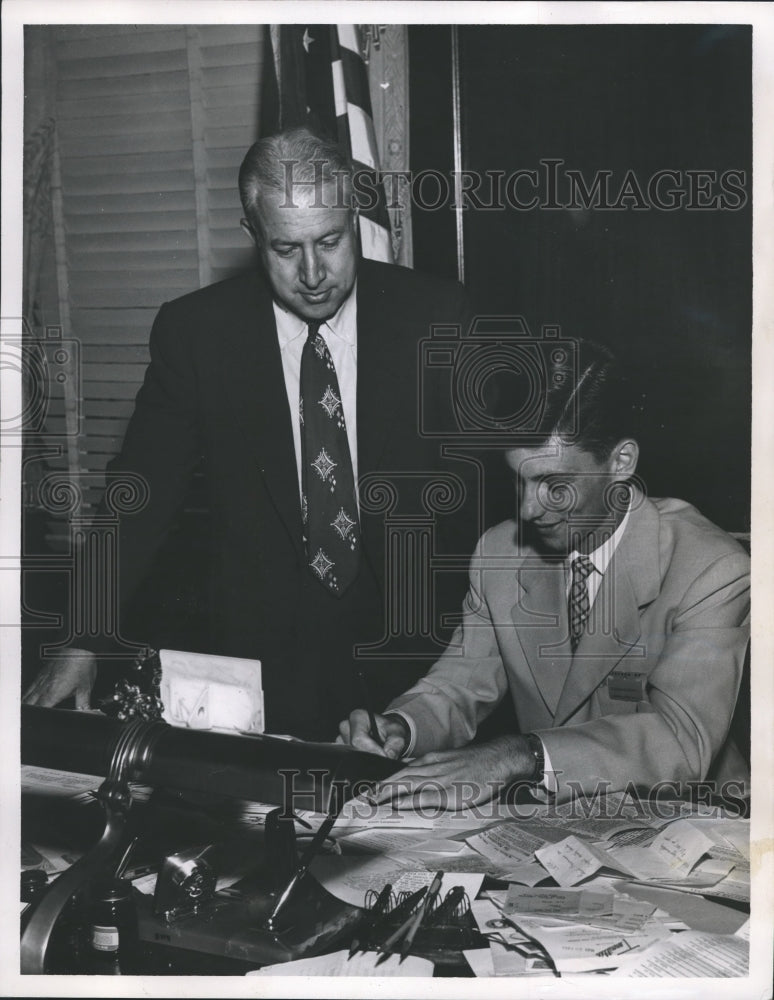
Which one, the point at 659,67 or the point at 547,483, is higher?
the point at 659,67

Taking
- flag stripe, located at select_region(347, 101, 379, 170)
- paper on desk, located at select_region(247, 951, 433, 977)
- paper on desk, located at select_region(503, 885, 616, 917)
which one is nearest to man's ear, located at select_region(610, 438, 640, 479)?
flag stripe, located at select_region(347, 101, 379, 170)

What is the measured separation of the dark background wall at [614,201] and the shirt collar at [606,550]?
108 mm

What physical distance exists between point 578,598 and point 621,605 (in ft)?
0.32

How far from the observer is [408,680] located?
2445 millimetres

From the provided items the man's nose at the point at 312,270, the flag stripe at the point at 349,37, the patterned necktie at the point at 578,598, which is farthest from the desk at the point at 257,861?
the flag stripe at the point at 349,37

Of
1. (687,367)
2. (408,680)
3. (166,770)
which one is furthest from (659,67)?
(166,770)

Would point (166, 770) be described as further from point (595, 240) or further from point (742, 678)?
point (595, 240)

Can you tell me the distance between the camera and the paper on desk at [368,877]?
7.43 ft

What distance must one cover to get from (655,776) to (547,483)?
0.70 m

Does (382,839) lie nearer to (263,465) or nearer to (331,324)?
(263,465)

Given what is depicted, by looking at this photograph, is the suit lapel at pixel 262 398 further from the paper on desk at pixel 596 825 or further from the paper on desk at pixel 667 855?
the paper on desk at pixel 667 855

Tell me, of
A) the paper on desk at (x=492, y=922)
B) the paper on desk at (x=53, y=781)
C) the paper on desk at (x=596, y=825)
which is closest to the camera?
the paper on desk at (x=492, y=922)

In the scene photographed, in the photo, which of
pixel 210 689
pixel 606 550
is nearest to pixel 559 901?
pixel 606 550

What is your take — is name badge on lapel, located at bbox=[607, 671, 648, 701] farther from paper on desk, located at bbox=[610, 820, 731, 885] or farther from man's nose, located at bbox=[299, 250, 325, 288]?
man's nose, located at bbox=[299, 250, 325, 288]
